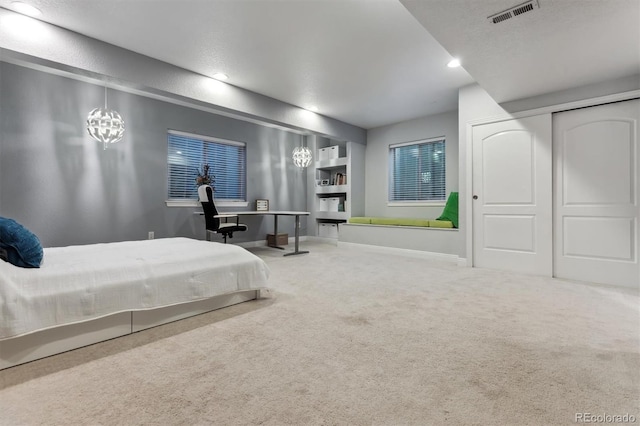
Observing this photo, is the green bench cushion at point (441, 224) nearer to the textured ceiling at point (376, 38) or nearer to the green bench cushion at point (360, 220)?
the green bench cushion at point (360, 220)

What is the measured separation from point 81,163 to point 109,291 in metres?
3.31

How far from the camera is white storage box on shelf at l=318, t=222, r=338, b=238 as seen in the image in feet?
22.1

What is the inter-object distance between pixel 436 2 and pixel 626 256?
3203mm

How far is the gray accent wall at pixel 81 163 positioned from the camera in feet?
11.8

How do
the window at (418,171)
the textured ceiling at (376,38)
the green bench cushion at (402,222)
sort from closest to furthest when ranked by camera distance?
the textured ceiling at (376,38), the green bench cushion at (402,222), the window at (418,171)

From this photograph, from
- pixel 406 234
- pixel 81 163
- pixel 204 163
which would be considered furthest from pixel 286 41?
pixel 406 234

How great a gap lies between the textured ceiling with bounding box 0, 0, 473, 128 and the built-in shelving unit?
6.89ft

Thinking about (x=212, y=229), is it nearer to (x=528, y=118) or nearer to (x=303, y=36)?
(x=303, y=36)

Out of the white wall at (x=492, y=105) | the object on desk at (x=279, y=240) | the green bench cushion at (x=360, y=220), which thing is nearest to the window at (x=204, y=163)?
the object on desk at (x=279, y=240)

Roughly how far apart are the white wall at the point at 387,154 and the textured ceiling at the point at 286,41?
92 centimetres

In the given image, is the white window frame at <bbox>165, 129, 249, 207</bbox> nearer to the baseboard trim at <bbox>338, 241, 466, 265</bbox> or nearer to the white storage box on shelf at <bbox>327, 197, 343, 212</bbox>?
the white storage box on shelf at <bbox>327, 197, 343, 212</bbox>

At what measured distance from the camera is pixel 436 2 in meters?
1.85

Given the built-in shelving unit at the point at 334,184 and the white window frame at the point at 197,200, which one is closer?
the white window frame at the point at 197,200

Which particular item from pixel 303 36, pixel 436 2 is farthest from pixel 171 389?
pixel 303 36
